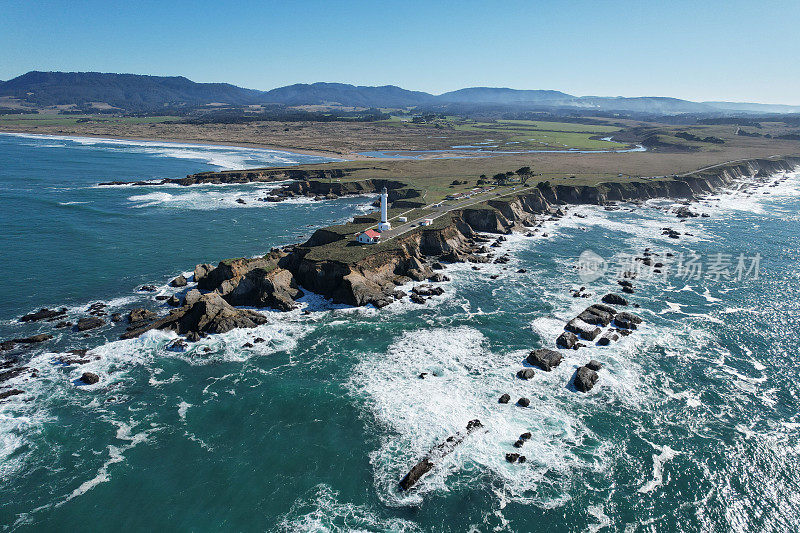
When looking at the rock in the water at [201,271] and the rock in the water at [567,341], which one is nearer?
the rock in the water at [567,341]

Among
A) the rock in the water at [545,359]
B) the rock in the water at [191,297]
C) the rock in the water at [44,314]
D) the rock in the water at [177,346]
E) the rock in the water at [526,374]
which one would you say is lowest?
the rock in the water at [526,374]

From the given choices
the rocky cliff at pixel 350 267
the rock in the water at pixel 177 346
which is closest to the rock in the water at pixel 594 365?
the rocky cliff at pixel 350 267

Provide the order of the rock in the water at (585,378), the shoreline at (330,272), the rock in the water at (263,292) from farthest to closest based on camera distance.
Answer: the rock in the water at (263,292), the shoreline at (330,272), the rock in the water at (585,378)

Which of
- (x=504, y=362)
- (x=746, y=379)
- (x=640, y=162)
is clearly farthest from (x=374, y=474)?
(x=640, y=162)

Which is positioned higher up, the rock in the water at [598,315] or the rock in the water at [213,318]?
the rock in the water at [213,318]

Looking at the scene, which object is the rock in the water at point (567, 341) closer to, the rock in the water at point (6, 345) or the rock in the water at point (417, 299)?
the rock in the water at point (417, 299)

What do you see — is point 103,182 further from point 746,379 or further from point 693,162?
point 693,162

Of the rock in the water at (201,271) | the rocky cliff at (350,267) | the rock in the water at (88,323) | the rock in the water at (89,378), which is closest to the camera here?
the rock in the water at (89,378)

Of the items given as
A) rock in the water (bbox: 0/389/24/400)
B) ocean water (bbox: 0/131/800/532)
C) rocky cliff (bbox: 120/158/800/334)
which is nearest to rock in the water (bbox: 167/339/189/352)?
ocean water (bbox: 0/131/800/532)
